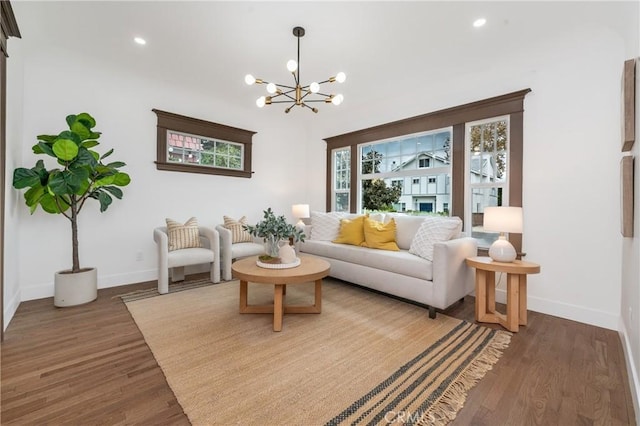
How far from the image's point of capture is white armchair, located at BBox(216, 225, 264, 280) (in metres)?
3.73

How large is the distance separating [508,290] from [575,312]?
89 centimetres

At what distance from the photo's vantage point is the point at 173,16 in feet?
8.05

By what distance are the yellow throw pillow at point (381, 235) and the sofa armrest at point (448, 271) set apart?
0.76 m

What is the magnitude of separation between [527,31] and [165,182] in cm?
460

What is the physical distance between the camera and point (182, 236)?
141 inches

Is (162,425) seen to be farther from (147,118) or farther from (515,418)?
(147,118)

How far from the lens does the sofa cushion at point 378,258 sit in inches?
108

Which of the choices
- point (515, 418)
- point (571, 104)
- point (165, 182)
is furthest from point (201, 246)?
point (571, 104)

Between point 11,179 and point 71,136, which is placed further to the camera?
point 71,136

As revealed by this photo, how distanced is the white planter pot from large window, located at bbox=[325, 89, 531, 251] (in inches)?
158

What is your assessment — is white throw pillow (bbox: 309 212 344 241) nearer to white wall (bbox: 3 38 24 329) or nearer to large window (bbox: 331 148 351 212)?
large window (bbox: 331 148 351 212)

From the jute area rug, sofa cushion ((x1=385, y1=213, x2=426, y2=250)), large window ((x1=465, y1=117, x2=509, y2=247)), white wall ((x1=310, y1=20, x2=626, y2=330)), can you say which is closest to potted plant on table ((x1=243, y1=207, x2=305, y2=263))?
the jute area rug

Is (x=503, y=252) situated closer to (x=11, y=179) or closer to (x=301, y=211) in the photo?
(x=301, y=211)

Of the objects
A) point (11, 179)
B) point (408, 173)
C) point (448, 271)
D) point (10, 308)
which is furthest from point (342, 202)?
point (10, 308)
